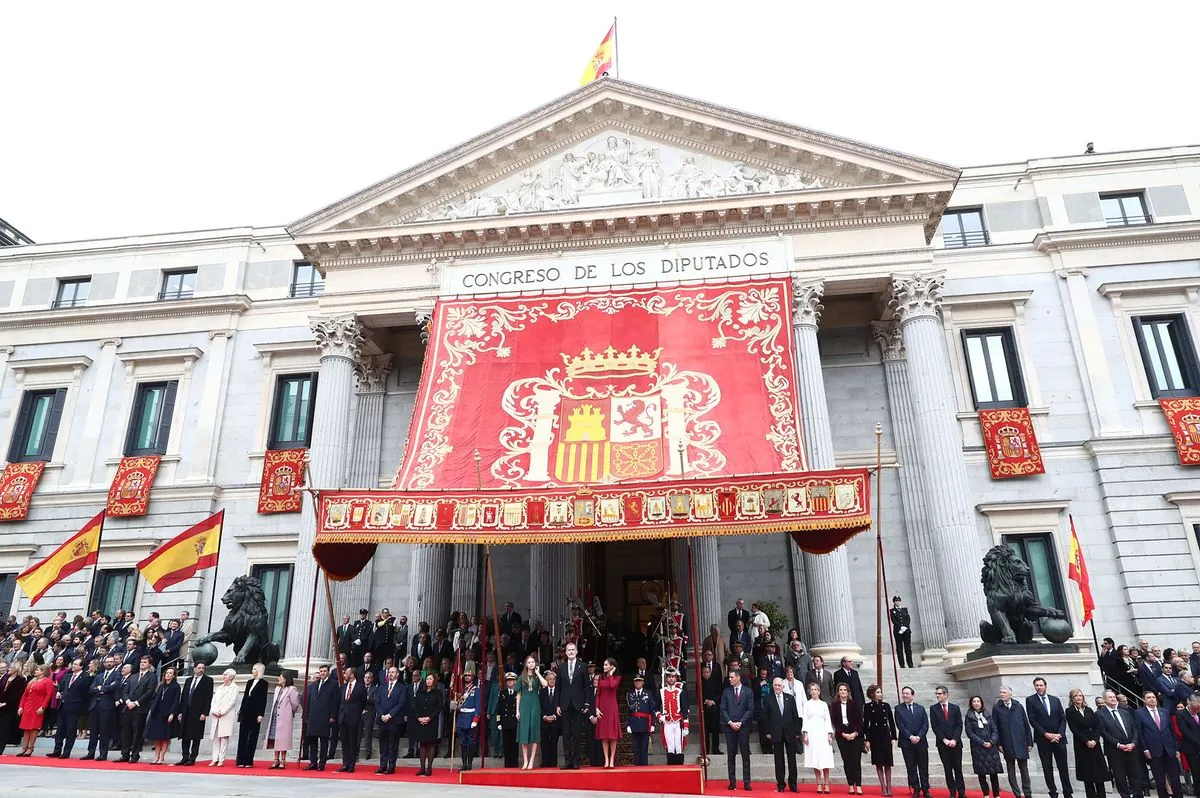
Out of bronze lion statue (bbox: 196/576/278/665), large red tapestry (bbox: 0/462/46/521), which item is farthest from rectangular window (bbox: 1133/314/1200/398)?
large red tapestry (bbox: 0/462/46/521)

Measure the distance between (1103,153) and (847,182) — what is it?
9.31 metres

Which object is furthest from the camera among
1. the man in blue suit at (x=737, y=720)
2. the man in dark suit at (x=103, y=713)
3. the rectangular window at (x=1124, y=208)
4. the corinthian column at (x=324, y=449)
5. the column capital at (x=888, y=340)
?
the rectangular window at (x=1124, y=208)

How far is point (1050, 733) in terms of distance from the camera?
1129 cm

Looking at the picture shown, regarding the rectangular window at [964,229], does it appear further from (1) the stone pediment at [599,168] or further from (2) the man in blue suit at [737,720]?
(2) the man in blue suit at [737,720]

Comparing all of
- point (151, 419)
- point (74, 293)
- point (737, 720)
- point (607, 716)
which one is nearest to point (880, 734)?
point (737, 720)

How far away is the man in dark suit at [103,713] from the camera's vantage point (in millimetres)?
13664

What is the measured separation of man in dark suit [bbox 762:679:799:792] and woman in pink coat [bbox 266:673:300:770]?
777 centimetres

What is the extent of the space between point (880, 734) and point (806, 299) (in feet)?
34.8

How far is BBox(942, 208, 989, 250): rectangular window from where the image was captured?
23.3 meters

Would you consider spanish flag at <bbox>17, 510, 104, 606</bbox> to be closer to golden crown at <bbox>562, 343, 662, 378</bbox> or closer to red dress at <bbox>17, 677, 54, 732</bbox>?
red dress at <bbox>17, 677, 54, 732</bbox>

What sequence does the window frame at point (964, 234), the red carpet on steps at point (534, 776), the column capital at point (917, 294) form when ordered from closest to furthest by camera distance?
the red carpet on steps at point (534, 776) → the column capital at point (917, 294) → the window frame at point (964, 234)

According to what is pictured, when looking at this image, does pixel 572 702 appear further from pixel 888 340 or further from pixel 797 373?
pixel 888 340

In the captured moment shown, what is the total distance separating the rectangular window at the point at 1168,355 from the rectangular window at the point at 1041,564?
5.14 metres

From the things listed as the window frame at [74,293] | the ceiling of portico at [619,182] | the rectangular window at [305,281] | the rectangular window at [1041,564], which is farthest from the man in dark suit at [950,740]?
the window frame at [74,293]
